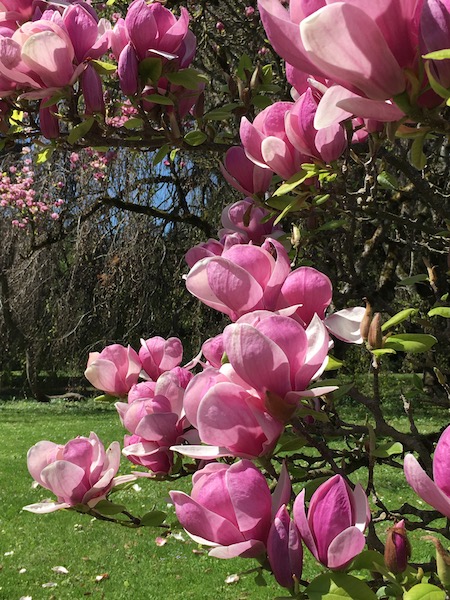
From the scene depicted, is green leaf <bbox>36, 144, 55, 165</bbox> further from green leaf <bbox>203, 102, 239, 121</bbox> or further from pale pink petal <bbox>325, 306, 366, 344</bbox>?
pale pink petal <bbox>325, 306, 366, 344</bbox>

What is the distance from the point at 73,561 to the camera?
13.5ft

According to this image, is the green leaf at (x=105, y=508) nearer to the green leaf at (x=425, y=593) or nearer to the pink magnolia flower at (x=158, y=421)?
the pink magnolia flower at (x=158, y=421)

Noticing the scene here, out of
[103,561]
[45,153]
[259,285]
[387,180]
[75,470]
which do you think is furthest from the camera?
[103,561]

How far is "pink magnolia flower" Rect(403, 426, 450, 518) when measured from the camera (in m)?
0.48

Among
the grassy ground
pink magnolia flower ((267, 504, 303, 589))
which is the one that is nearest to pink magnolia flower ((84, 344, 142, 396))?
pink magnolia flower ((267, 504, 303, 589))

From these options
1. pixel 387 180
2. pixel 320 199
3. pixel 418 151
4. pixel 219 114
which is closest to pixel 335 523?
pixel 418 151

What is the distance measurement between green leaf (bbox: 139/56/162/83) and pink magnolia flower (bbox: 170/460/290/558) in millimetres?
636

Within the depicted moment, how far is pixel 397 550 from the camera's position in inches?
24.3

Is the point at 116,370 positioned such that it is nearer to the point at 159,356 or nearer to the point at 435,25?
the point at 159,356

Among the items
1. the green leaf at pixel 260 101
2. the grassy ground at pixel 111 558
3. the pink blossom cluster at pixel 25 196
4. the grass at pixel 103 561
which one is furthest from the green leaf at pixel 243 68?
the pink blossom cluster at pixel 25 196

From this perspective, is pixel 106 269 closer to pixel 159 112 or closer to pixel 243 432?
pixel 159 112

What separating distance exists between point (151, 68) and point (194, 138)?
192mm

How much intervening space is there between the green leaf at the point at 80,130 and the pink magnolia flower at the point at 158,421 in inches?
16.4

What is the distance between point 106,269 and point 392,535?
7891 millimetres
